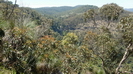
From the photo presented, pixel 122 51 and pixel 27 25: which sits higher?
pixel 27 25

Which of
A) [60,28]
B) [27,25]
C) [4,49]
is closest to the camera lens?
[4,49]

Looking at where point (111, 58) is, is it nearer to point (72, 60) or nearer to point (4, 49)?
point (72, 60)

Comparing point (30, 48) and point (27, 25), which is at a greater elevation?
point (27, 25)

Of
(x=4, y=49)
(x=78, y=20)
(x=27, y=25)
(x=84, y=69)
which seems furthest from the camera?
(x=78, y=20)

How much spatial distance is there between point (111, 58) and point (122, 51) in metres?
0.98

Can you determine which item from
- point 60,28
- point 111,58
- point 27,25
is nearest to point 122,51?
point 111,58

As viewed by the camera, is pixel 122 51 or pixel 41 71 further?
pixel 122 51

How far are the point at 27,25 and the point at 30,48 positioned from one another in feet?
4.71

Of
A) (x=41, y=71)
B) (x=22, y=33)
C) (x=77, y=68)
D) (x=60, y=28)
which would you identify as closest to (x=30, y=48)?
(x=22, y=33)

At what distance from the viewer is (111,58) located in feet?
31.9

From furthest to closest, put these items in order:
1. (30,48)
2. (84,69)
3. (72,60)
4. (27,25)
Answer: (84,69)
(72,60)
(27,25)
(30,48)

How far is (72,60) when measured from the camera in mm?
5297

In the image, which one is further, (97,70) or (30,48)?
(97,70)

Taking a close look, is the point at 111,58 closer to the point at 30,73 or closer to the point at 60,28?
the point at 30,73
